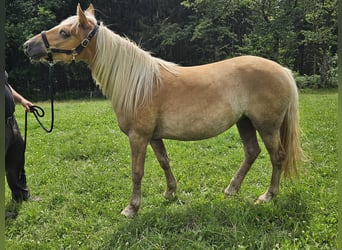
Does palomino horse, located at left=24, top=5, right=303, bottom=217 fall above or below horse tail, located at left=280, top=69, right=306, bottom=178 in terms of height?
above

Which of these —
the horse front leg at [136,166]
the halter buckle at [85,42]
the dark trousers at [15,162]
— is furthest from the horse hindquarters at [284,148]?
the dark trousers at [15,162]

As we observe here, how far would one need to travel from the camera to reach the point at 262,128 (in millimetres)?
3344

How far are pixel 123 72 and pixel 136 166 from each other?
1.03m

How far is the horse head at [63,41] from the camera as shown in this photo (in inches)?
122

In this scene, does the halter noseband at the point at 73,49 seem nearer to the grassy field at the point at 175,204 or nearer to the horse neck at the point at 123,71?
the horse neck at the point at 123,71

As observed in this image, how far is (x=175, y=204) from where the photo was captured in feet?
11.6

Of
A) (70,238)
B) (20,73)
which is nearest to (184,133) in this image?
(70,238)

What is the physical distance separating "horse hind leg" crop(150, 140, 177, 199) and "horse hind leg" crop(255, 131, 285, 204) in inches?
40.3

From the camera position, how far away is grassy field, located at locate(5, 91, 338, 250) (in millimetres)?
2785

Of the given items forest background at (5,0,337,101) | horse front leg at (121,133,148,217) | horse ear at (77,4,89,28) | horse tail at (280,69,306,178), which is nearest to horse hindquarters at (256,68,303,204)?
horse tail at (280,69,306,178)

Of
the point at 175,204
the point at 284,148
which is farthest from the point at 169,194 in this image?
the point at 284,148

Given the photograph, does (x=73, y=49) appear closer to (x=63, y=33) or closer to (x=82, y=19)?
(x=63, y=33)

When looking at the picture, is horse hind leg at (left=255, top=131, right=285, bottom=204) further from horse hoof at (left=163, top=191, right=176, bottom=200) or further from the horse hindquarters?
horse hoof at (left=163, top=191, right=176, bottom=200)

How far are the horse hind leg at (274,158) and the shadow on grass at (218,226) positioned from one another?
13 cm
